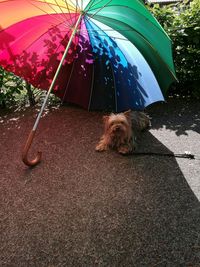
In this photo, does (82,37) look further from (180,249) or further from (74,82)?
(180,249)

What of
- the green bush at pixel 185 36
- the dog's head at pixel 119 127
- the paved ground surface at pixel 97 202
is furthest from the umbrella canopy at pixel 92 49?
the green bush at pixel 185 36

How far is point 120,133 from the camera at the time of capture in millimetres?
4855

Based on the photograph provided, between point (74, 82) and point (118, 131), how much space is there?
1.46 metres

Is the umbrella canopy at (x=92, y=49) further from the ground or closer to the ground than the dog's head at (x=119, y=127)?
further from the ground

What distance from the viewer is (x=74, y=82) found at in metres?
5.68

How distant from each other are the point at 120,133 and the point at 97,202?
52.2 inches

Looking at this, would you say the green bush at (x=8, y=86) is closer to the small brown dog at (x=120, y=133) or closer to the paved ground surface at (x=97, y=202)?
the paved ground surface at (x=97, y=202)

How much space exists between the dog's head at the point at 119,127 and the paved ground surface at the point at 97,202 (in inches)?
11.6

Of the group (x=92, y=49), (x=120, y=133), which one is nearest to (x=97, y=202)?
(x=120, y=133)

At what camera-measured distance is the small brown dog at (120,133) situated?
4.81m

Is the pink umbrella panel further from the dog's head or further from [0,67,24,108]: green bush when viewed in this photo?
[0,67,24,108]: green bush

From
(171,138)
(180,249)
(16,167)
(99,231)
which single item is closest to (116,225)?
(99,231)

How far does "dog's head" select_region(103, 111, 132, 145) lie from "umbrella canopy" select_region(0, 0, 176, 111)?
279 millimetres

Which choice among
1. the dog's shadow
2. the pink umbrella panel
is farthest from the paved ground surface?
the pink umbrella panel
